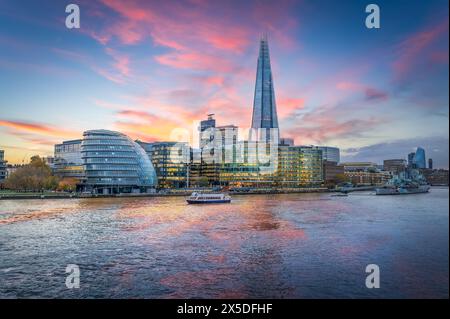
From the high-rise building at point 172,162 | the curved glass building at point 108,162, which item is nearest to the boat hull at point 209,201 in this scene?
the curved glass building at point 108,162

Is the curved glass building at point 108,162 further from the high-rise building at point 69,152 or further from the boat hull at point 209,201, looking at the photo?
the boat hull at point 209,201

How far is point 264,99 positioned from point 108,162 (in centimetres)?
8766

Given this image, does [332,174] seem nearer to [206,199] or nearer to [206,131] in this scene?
[206,131]

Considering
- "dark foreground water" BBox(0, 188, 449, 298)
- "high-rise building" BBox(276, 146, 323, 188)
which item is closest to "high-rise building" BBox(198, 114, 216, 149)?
"high-rise building" BBox(276, 146, 323, 188)

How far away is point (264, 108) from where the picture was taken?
152375 mm

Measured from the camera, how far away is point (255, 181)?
122938 millimetres

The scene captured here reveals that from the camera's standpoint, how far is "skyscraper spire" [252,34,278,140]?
151 metres

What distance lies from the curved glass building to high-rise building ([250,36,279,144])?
74941 millimetres

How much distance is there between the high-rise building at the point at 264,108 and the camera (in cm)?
15062

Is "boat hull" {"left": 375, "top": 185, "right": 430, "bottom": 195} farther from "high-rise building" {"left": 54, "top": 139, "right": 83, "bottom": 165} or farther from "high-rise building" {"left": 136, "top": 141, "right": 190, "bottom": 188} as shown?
"high-rise building" {"left": 54, "top": 139, "right": 83, "bottom": 165}

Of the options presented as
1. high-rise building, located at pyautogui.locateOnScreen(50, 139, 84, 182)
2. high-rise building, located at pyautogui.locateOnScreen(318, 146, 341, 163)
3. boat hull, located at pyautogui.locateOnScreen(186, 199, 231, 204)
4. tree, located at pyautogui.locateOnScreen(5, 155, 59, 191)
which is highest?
high-rise building, located at pyautogui.locateOnScreen(318, 146, 341, 163)
